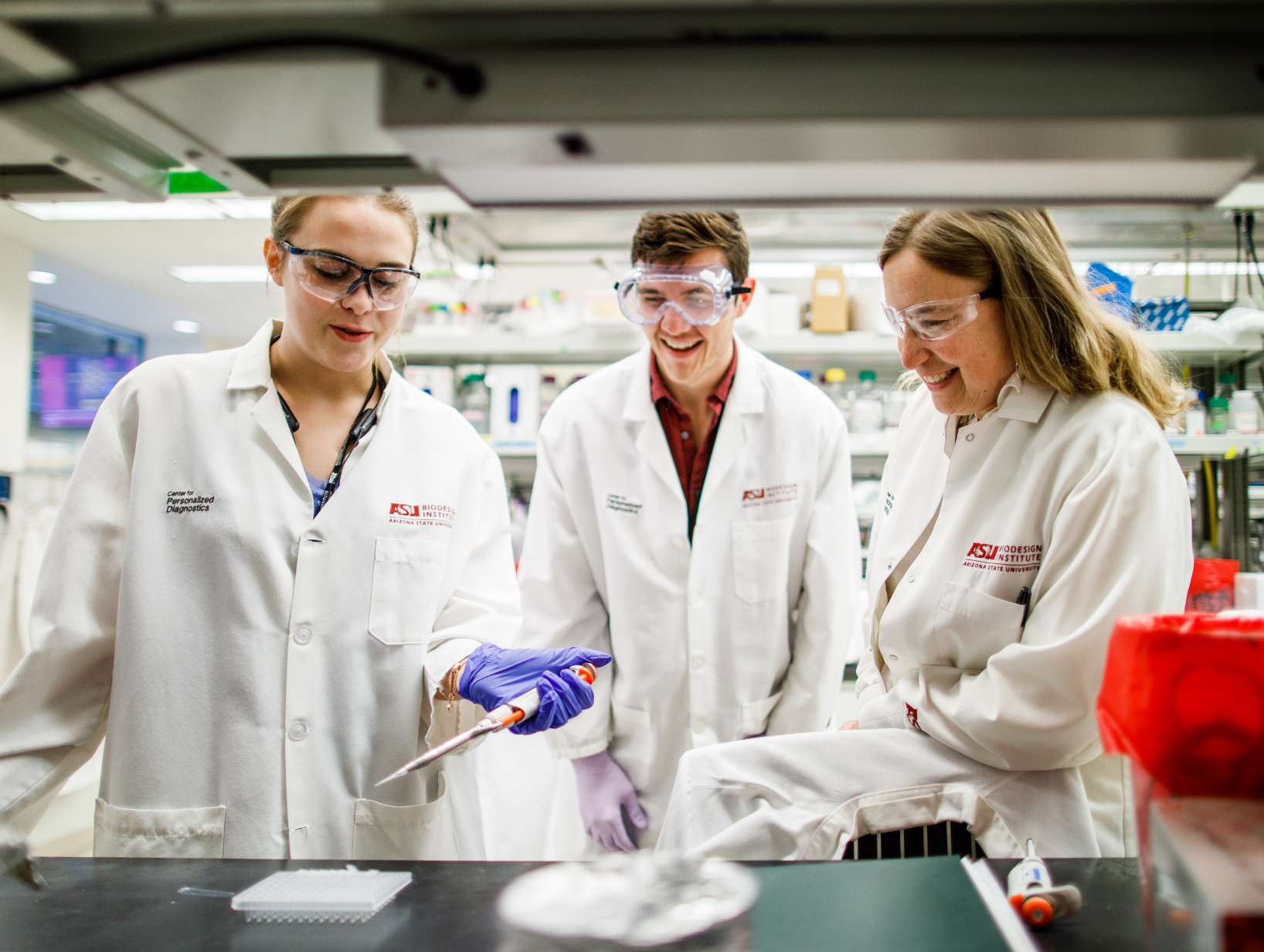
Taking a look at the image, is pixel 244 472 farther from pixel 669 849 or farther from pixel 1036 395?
pixel 1036 395

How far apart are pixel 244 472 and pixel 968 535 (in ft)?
3.95

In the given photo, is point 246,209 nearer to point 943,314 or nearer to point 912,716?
point 943,314

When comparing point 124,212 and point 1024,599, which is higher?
point 124,212

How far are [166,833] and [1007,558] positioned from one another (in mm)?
1370

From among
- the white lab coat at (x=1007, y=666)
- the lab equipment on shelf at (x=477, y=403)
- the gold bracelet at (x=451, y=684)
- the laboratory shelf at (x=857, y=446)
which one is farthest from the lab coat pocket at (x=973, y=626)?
the lab equipment on shelf at (x=477, y=403)

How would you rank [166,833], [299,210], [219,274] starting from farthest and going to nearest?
[219,274] < [299,210] < [166,833]

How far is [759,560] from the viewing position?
1.98 m

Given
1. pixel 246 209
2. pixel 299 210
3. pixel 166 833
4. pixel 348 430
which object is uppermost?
pixel 246 209

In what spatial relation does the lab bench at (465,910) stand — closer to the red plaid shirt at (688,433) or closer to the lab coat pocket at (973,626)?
the lab coat pocket at (973,626)

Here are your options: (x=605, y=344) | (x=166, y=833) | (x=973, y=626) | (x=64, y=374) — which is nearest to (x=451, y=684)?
(x=166, y=833)

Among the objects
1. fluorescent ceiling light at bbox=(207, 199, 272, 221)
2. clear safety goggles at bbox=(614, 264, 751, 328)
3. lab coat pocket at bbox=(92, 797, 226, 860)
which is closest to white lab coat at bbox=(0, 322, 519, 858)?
lab coat pocket at bbox=(92, 797, 226, 860)

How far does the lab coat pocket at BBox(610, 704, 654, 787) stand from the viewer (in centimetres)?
199

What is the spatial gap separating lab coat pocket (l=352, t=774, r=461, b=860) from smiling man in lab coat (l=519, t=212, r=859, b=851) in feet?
1.41

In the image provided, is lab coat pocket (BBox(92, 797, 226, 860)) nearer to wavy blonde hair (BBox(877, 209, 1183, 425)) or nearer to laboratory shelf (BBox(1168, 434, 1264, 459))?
wavy blonde hair (BBox(877, 209, 1183, 425))
